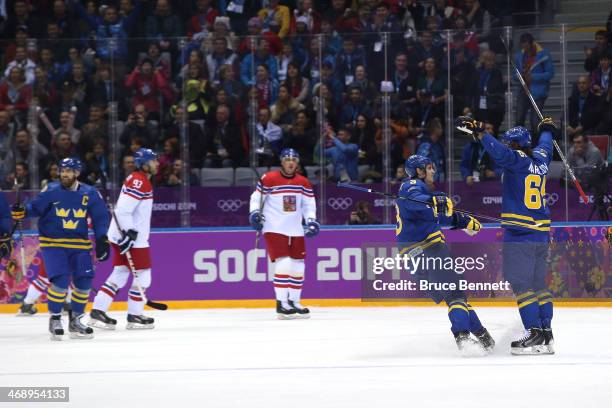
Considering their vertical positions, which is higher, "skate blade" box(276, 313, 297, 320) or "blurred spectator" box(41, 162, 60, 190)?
"blurred spectator" box(41, 162, 60, 190)

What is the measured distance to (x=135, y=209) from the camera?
11.0 metres

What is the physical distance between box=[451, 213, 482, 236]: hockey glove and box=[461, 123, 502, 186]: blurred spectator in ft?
14.4

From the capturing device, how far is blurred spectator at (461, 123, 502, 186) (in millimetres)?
13156

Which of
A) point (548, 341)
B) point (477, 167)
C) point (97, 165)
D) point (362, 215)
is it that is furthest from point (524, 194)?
point (97, 165)

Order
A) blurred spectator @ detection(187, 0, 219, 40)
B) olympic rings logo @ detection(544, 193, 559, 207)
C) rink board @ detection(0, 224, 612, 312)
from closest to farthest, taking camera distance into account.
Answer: olympic rings logo @ detection(544, 193, 559, 207) → rink board @ detection(0, 224, 612, 312) → blurred spectator @ detection(187, 0, 219, 40)

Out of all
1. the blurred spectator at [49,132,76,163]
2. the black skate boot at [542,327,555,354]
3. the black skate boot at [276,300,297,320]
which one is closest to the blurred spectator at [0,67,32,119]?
the blurred spectator at [49,132,76,163]

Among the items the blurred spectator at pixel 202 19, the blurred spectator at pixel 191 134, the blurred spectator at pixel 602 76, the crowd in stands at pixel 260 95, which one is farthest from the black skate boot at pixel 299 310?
the blurred spectator at pixel 202 19

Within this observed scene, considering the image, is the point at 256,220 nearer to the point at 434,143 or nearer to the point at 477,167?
the point at 434,143

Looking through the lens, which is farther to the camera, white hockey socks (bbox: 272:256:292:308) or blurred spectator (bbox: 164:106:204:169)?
blurred spectator (bbox: 164:106:204:169)

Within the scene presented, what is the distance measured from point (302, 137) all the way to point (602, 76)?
10.7 ft

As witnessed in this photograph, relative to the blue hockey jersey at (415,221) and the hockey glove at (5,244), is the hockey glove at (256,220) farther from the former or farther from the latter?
the blue hockey jersey at (415,221)

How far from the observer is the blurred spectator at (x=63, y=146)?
1380cm

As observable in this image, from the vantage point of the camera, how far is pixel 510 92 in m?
13.1

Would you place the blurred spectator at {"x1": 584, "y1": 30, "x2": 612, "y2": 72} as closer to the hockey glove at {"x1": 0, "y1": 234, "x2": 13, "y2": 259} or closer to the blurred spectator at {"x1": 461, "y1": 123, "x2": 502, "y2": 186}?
the blurred spectator at {"x1": 461, "y1": 123, "x2": 502, "y2": 186}
